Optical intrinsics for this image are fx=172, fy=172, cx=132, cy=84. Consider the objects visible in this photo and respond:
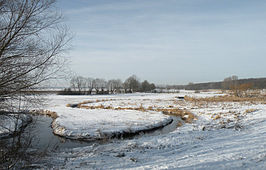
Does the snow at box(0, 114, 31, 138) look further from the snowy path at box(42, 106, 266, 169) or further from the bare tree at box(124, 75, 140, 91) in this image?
the bare tree at box(124, 75, 140, 91)

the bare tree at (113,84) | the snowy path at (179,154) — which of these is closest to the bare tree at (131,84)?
the bare tree at (113,84)

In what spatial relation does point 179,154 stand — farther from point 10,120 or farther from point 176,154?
point 10,120

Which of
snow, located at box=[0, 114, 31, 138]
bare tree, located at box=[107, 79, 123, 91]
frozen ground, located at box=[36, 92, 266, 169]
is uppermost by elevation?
bare tree, located at box=[107, 79, 123, 91]

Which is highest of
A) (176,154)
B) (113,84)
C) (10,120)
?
(113,84)

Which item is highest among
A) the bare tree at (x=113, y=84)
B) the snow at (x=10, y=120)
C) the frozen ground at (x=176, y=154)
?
the bare tree at (x=113, y=84)

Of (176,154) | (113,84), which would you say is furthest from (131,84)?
(176,154)

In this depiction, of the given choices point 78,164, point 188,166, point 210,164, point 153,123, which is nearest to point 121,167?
point 78,164

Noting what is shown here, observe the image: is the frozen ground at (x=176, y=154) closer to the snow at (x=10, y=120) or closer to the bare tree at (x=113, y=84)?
the snow at (x=10, y=120)

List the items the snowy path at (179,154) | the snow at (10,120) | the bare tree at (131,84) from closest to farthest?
the snow at (10,120)
the snowy path at (179,154)
the bare tree at (131,84)

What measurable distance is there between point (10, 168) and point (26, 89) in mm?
2688

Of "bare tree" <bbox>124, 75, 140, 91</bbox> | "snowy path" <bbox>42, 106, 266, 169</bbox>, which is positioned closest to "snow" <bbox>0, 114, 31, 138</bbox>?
"snowy path" <bbox>42, 106, 266, 169</bbox>

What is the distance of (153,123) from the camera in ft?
50.0

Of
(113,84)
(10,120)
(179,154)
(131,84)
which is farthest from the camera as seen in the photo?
(113,84)

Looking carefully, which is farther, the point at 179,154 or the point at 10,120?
the point at 179,154
